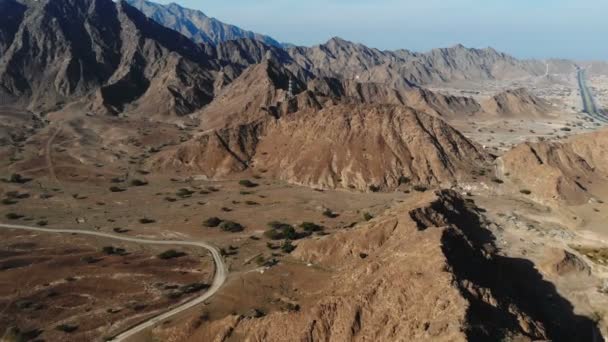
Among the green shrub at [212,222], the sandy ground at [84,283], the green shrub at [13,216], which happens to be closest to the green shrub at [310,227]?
the green shrub at [212,222]

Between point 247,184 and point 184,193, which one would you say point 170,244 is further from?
point 247,184

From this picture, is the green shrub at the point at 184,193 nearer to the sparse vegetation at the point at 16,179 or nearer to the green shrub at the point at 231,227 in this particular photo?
the green shrub at the point at 231,227

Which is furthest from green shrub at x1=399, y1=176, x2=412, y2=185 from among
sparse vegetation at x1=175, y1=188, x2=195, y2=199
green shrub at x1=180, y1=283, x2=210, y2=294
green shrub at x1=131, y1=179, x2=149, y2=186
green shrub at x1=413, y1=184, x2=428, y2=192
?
green shrub at x1=131, y1=179, x2=149, y2=186

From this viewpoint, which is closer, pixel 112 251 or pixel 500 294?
pixel 500 294

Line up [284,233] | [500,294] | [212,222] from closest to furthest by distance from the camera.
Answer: [500,294] → [284,233] → [212,222]

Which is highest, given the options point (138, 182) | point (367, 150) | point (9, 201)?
point (367, 150)

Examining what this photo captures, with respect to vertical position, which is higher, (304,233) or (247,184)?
(247,184)

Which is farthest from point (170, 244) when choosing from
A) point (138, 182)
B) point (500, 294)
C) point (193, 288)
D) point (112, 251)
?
point (500, 294)

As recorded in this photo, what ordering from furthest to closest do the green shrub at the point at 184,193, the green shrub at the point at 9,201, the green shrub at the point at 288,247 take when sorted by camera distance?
1. the green shrub at the point at 184,193
2. the green shrub at the point at 9,201
3. the green shrub at the point at 288,247

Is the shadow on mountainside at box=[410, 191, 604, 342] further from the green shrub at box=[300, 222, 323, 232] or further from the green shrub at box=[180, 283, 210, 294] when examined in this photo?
the green shrub at box=[180, 283, 210, 294]
